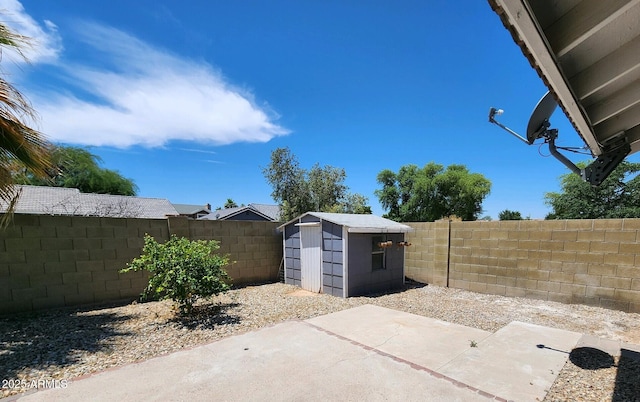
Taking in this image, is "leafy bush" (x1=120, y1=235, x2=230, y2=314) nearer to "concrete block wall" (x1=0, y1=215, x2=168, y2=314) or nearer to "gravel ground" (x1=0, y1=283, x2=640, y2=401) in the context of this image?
"gravel ground" (x1=0, y1=283, x2=640, y2=401)

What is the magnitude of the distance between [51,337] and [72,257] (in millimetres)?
1997

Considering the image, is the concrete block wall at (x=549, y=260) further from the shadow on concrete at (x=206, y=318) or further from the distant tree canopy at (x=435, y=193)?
the distant tree canopy at (x=435, y=193)

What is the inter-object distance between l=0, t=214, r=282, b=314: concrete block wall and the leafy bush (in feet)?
4.93

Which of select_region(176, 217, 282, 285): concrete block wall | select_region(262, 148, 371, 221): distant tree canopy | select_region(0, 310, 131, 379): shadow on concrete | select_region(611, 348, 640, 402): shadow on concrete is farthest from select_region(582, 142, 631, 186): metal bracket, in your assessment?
select_region(262, 148, 371, 221): distant tree canopy

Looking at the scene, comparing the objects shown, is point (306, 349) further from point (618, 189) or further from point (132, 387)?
point (618, 189)

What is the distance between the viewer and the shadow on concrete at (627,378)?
2.80 meters

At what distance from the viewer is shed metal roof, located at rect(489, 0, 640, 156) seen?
51.9 inches

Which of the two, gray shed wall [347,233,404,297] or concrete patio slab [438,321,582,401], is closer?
concrete patio slab [438,321,582,401]

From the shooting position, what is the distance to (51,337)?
4242 mm

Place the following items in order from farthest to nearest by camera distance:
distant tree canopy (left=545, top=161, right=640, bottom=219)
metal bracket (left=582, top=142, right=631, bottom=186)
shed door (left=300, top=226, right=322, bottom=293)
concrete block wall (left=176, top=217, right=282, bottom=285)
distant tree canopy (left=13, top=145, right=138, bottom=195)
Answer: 1. distant tree canopy (left=13, top=145, right=138, bottom=195)
2. distant tree canopy (left=545, top=161, right=640, bottom=219)
3. concrete block wall (left=176, top=217, right=282, bottom=285)
4. shed door (left=300, top=226, right=322, bottom=293)
5. metal bracket (left=582, top=142, right=631, bottom=186)

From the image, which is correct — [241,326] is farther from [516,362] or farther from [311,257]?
[516,362]

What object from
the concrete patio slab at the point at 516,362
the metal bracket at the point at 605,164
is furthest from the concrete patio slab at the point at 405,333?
the metal bracket at the point at 605,164

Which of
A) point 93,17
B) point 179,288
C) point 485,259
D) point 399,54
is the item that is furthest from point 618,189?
point 93,17

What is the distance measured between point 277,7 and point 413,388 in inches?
286
